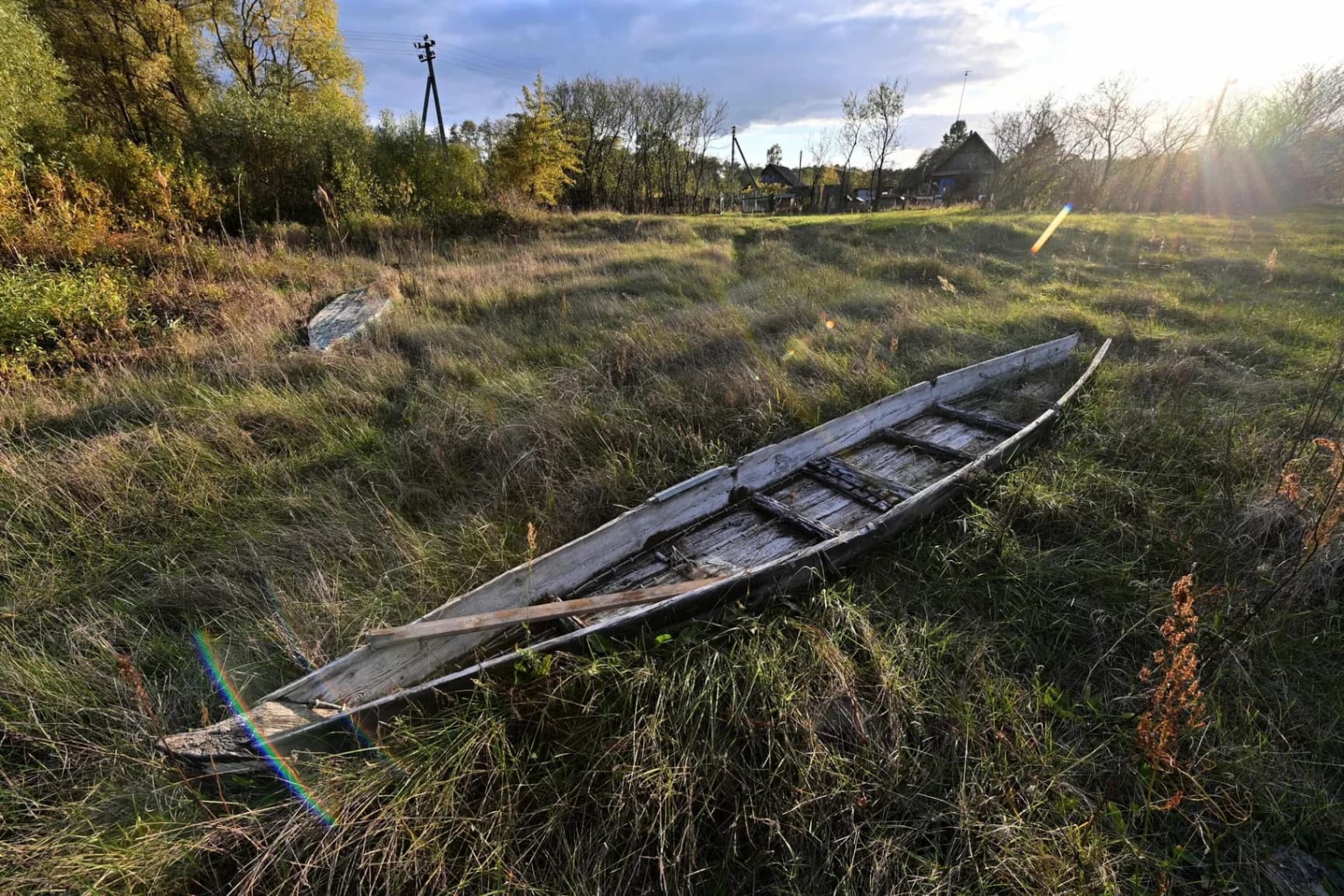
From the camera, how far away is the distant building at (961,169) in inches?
1539

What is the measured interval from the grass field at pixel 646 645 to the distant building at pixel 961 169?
42.2 m

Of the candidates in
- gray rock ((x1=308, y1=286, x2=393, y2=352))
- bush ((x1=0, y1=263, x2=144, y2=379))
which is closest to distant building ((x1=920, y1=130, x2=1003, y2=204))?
gray rock ((x1=308, y1=286, x2=393, y2=352))

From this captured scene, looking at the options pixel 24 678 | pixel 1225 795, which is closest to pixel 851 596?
pixel 1225 795

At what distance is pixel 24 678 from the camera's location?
2043 millimetres

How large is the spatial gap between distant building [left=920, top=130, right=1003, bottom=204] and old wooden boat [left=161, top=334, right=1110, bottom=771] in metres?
42.2

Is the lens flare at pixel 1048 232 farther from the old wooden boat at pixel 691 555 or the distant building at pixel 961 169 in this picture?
the distant building at pixel 961 169

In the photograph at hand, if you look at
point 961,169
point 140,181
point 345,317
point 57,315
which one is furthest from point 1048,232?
point 961,169

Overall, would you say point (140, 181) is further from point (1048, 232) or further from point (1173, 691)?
point (1048, 232)

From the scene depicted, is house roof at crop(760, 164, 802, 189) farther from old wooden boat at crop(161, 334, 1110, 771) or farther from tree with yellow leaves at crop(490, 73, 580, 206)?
old wooden boat at crop(161, 334, 1110, 771)

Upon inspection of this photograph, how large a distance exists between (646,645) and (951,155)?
5208 centimetres

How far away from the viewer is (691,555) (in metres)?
2.88

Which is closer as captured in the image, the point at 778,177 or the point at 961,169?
the point at 961,169

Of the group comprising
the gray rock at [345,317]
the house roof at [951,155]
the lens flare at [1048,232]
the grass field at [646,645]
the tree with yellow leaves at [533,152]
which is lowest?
the grass field at [646,645]

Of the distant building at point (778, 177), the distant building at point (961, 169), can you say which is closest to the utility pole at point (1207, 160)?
the distant building at point (961, 169)
